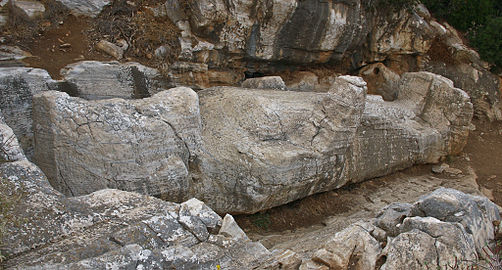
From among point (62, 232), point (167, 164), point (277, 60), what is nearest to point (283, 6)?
point (277, 60)

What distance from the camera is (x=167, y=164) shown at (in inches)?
229

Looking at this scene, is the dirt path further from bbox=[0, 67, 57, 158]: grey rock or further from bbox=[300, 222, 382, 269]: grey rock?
bbox=[0, 67, 57, 158]: grey rock

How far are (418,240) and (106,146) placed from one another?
12.5ft

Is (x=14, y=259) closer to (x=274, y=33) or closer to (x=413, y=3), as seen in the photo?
(x=274, y=33)

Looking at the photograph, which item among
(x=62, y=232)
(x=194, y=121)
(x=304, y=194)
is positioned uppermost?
(x=194, y=121)

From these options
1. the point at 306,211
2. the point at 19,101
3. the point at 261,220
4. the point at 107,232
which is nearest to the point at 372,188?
the point at 306,211

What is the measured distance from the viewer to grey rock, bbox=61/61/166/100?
22.4 feet

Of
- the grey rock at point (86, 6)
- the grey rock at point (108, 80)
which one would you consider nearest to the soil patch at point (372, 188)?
the grey rock at point (108, 80)

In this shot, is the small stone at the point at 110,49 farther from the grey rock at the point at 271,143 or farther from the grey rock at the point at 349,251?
the grey rock at the point at 349,251

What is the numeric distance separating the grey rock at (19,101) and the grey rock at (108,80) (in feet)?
1.93

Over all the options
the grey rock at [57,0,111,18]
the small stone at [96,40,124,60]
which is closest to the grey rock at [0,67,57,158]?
the small stone at [96,40,124,60]

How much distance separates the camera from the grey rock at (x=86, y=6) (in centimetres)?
815

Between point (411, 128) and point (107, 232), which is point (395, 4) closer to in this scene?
point (411, 128)

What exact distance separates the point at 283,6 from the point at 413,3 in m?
3.55
